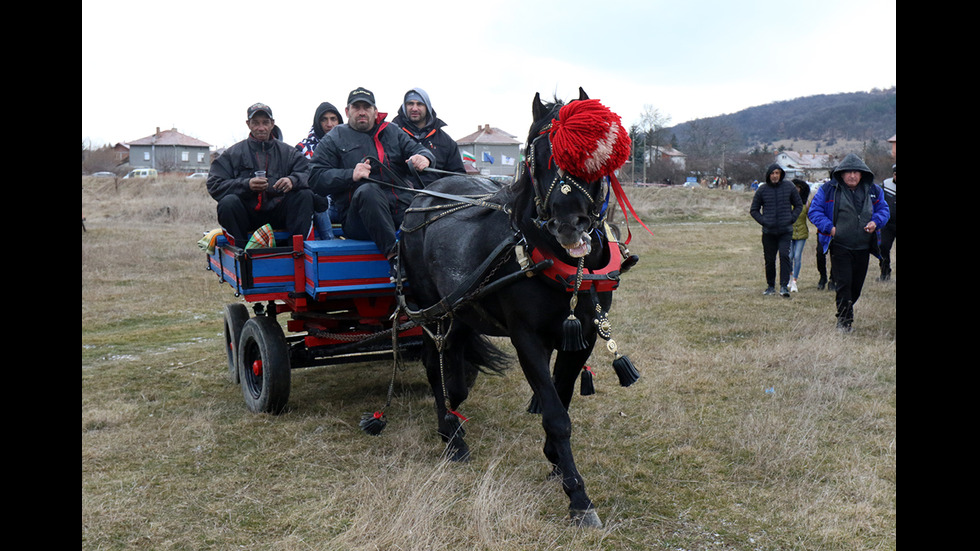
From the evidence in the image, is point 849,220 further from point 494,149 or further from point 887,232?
point 494,149

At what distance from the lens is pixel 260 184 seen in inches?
227

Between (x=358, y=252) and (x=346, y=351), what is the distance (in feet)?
2.85

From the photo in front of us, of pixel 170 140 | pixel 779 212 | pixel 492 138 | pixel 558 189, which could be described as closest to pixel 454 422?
pixel 558 189

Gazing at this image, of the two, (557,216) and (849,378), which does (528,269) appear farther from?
(849,378)

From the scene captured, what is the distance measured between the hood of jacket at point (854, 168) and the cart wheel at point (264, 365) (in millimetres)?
6122

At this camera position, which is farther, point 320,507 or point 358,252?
point 358,252

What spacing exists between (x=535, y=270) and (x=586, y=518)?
1.28 m

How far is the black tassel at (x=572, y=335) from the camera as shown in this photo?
3.55 meters

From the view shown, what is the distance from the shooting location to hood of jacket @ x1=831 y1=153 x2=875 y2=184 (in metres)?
7.86

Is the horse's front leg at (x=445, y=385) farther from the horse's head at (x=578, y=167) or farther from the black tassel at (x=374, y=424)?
the horse's head at (x=578, y=167)

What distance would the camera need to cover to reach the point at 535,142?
363 cm

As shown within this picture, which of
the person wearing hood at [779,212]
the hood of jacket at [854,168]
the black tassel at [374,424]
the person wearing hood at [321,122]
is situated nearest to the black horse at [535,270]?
the black tassel at [374,424]

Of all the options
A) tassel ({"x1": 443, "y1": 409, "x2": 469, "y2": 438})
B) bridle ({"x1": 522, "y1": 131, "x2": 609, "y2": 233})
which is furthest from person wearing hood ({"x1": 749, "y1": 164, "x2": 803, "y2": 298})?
bridle ({"x1": 522, "y1": 131, "x2": 609, "y2": 233})
